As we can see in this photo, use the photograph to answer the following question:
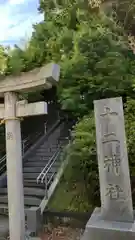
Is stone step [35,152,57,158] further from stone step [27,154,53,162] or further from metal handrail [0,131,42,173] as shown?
metal handrail [0,131,42,173]

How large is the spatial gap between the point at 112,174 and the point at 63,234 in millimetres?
2099

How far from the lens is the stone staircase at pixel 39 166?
6944mm

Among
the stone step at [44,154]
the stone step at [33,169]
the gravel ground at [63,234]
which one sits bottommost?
the gravel ground at [63,234]

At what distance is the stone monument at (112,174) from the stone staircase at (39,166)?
2461mm

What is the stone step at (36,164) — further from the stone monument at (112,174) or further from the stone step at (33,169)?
the stone monument at (112,174)

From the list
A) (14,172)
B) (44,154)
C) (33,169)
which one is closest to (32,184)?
(33,169)

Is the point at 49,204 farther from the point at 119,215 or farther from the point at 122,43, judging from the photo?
the point at 122,43

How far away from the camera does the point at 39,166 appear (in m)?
8.61

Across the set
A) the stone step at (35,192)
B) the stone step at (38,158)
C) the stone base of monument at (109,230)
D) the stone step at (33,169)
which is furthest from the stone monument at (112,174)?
the stone step at (38,158)

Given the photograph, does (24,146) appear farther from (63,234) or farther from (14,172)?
(14,172)

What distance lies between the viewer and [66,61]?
9258 millimetres

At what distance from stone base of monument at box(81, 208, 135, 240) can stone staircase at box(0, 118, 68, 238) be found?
245cm

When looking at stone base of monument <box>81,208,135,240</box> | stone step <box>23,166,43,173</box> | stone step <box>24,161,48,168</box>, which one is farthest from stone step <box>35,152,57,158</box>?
stone base of monument <box>81,208,135,240</box>

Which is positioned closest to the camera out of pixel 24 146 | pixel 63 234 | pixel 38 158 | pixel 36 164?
pixel 63 234
